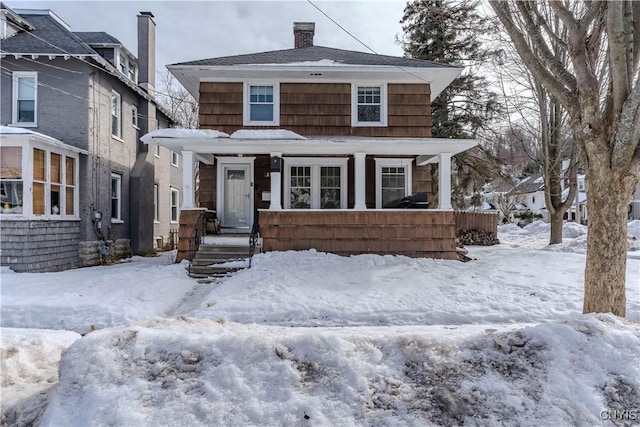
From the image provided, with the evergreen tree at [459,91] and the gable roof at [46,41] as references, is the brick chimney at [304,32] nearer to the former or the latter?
the evergreen tree at [459,91]

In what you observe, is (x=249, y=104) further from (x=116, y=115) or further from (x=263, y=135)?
(x=116, y=115)


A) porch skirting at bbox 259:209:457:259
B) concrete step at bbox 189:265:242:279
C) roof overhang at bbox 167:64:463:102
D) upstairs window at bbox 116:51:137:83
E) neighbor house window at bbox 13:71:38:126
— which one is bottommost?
concrete step at bbox 189:265:242:279

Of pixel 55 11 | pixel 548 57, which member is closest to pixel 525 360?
pixel 548 57

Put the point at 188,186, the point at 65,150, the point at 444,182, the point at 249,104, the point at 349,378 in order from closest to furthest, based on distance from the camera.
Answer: the point at 349,378 < the point at 188,186 < the point at 444,182 < the point at 65,150 < the point at 249,104

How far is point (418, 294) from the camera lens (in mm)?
7582

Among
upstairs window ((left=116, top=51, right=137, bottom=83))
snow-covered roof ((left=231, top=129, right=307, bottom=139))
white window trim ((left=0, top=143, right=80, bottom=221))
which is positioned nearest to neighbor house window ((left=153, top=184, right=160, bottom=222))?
upstairs window ((left=116, top=51, right=137, bottom=83))

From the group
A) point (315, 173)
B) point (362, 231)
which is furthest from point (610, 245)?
point (315, 173)

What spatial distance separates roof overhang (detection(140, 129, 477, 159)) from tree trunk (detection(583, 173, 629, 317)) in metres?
6.40

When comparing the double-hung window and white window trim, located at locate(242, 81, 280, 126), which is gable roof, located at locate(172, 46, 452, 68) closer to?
white window trim, located at locate(242, 81, 280, 126)

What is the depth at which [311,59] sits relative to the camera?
13.0 metres

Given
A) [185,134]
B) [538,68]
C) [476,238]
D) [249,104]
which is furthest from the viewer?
[476,238]

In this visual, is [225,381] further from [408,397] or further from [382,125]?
[382,125]

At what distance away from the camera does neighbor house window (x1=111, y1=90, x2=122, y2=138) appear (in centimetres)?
1413

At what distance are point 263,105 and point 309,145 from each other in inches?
128
